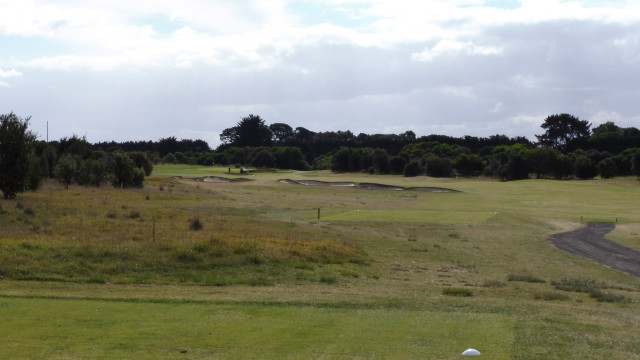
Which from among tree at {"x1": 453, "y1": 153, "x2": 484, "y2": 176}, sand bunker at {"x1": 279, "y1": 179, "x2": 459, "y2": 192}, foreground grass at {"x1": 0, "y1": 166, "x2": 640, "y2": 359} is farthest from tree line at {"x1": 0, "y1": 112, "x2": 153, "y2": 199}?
tree at {"x1": 453, "y1": 153, "x2": 484, "y2": 176}

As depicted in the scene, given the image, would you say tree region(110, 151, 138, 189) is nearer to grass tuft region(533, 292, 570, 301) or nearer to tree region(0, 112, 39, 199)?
tree region(0, 112, 39, 199)

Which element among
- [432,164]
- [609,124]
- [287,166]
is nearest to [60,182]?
[432,164]

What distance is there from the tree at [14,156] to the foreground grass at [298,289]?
3.37 m

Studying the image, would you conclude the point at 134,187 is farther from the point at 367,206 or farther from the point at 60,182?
the point at 367,206

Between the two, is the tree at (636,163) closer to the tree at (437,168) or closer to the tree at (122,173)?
the tree at (437,168)

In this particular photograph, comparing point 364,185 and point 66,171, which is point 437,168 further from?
point 66,171

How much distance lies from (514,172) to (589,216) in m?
58.9

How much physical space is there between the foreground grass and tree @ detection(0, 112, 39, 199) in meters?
3.37

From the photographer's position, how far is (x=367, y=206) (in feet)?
208

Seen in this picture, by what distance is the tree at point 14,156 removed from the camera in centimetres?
4422

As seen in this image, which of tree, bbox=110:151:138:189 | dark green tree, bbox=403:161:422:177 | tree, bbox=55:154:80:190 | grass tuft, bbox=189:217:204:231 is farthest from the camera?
dark green tree, bbox=403:161:422:177

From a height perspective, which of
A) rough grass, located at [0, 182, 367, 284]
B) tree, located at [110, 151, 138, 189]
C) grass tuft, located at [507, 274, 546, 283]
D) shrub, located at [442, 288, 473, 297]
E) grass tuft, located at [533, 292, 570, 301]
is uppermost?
tree, located at [110, 151, 138, 189]

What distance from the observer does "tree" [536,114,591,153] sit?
171 m

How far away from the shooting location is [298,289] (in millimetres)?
21594
